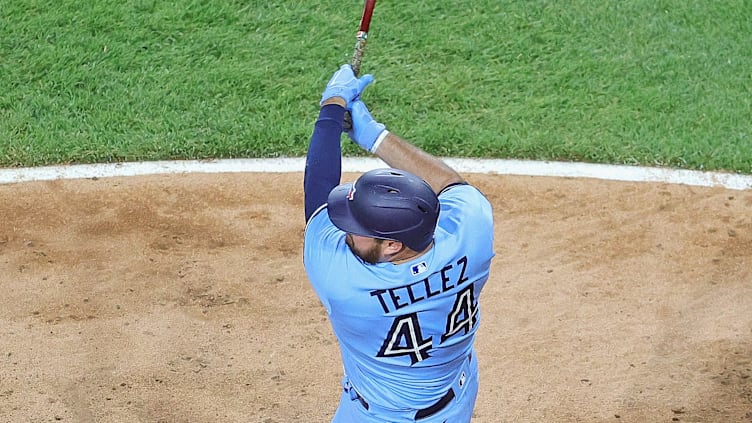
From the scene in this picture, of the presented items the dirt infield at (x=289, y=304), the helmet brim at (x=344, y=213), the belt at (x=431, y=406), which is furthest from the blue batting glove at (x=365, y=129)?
the dirt infield at (x=289, y=304)

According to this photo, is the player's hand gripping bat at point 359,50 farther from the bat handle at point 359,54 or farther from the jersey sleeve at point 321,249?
the jersey sleeve at point 321,249

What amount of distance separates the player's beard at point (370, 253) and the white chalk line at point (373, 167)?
399 centimetres

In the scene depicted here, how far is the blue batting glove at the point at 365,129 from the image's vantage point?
4.18m

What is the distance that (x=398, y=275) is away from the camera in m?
3.50

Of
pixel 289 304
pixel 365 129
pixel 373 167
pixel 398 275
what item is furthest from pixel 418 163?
pixel 373 167

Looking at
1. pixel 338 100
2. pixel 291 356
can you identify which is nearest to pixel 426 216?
pixel 338 100

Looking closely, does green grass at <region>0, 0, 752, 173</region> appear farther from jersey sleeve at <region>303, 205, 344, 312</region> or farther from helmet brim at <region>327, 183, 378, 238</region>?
helmet brim at <region>327, 183, 378, 238</region>

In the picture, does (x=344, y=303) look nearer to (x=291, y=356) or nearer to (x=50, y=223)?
(x=291, y=356)

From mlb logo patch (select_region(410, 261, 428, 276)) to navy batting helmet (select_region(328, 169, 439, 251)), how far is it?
77 millimetres

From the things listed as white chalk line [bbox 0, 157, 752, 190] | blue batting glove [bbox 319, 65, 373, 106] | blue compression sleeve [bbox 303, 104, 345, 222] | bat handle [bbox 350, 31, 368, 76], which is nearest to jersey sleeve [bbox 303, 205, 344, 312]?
blue compression sleeve [bbox 303, 104, 345, 222]

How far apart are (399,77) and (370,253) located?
510 centimetres

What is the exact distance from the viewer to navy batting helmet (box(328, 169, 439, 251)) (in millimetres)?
3328

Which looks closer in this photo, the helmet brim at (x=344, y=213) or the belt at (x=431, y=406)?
the helmet brim at (x=344, y=213)

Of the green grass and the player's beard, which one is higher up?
the player's beard
